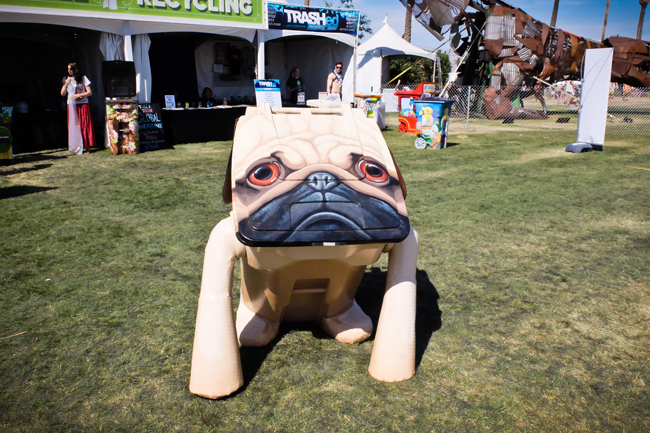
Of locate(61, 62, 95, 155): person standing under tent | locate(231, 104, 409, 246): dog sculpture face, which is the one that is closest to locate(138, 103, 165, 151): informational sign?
locate(61, 62, 95, 155): person standing under tent

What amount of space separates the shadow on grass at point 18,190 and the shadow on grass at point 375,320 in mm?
5569

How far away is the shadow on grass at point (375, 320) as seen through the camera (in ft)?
9.21

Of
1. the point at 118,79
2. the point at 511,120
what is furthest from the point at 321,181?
the point at 511,120

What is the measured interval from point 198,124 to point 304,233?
10.9 meters

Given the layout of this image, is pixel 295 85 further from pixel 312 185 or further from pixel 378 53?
pixel 312 185

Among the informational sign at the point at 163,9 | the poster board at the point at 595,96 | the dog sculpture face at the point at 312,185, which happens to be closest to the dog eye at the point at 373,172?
the dog sculpture face at the point at 312,185

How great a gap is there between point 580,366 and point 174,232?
409 centimetres

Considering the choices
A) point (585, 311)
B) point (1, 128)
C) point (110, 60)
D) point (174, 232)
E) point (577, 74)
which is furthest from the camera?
point (577, 74)

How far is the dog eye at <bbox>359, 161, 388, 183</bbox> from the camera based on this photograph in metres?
2.36

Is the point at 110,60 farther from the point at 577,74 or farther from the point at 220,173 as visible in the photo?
the point at 577,74

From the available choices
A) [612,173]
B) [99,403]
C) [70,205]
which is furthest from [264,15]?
[99,403]

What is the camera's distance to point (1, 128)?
29.6 ft

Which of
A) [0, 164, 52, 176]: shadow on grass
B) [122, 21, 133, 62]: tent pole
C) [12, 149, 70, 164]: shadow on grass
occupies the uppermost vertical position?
[122, 21, 133, 62]: tent pole

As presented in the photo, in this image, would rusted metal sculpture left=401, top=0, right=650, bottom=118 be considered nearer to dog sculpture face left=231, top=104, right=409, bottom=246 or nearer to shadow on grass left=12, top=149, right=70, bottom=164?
shadow on grass left=12, top=149, right=70, bottom=164
